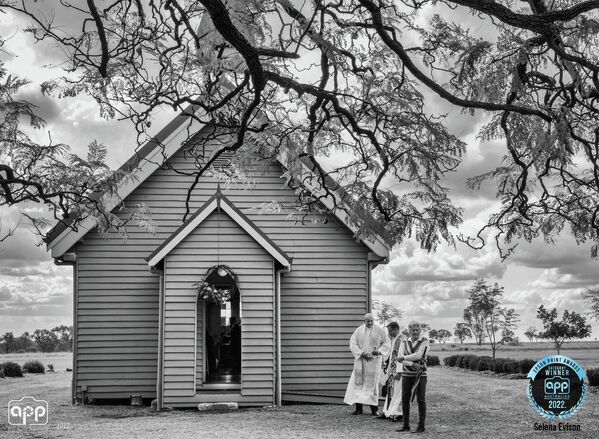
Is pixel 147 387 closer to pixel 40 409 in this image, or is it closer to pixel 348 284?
pixel 40 409

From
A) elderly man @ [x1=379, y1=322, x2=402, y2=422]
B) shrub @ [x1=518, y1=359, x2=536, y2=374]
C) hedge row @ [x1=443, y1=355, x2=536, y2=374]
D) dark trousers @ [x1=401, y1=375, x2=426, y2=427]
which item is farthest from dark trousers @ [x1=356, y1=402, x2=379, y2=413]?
shrub @ [x1=518, y1=359, x2=536, y2=374]

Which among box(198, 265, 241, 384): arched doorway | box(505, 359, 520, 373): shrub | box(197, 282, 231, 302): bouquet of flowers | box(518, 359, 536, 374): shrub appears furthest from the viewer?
box(505, 359, 520, 373): shrub

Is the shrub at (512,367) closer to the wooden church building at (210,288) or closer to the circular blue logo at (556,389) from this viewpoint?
the circular blue logo at (556,389)

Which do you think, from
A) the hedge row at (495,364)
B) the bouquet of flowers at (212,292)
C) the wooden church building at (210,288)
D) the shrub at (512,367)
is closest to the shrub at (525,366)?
the hedge row at (495,364)

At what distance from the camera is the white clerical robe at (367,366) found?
1546 centimetres

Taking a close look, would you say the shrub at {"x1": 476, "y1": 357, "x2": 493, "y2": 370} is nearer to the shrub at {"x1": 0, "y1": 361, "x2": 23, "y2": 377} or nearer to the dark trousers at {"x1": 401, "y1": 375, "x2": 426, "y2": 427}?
the shrub at {"x1": 0, "y1": 361, "x2": 23, "y2": 377}

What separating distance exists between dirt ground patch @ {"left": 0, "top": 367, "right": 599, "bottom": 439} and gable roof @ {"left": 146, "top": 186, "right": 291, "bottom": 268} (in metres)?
3.19

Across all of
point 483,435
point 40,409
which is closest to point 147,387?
point 40,409

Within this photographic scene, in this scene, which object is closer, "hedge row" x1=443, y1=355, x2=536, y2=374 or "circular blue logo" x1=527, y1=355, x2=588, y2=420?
"circular blue logo" x1=527, y1=355, x2=588, y2=420

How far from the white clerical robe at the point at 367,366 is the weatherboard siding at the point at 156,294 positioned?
261 cm

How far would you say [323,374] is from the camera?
18.3m

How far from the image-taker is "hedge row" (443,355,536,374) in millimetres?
29891

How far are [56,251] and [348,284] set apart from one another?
6783 millimetres

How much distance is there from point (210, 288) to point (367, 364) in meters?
3.95
